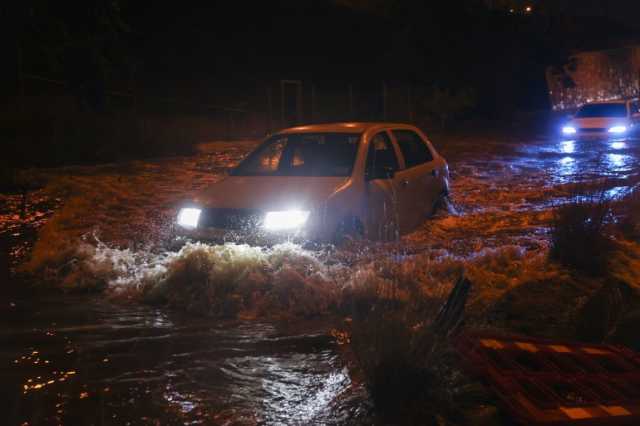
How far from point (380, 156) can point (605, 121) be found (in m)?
14.7

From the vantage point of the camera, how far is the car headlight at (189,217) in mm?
7180

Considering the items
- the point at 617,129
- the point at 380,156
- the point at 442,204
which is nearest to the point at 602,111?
the point at 617,129

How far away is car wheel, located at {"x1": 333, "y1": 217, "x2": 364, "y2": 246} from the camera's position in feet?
23.2

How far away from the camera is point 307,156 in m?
8.37

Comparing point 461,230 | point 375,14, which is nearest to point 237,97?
point 375,14

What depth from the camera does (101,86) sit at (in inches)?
798

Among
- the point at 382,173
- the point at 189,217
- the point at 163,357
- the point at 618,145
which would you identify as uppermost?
the point at 382,173

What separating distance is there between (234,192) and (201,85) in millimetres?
23082

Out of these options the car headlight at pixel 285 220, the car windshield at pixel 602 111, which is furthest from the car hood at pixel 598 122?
the car headlight at pixel 285 220

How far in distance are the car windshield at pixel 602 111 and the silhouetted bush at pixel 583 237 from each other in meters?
14.7

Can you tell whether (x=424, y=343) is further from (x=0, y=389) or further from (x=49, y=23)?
(x=49, y=23)

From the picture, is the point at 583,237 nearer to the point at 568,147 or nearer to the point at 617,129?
the point at 568,147

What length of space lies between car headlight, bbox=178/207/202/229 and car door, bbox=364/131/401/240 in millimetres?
1735

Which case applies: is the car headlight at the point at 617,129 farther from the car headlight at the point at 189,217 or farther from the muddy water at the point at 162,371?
the muddy water at the point at 162,371
